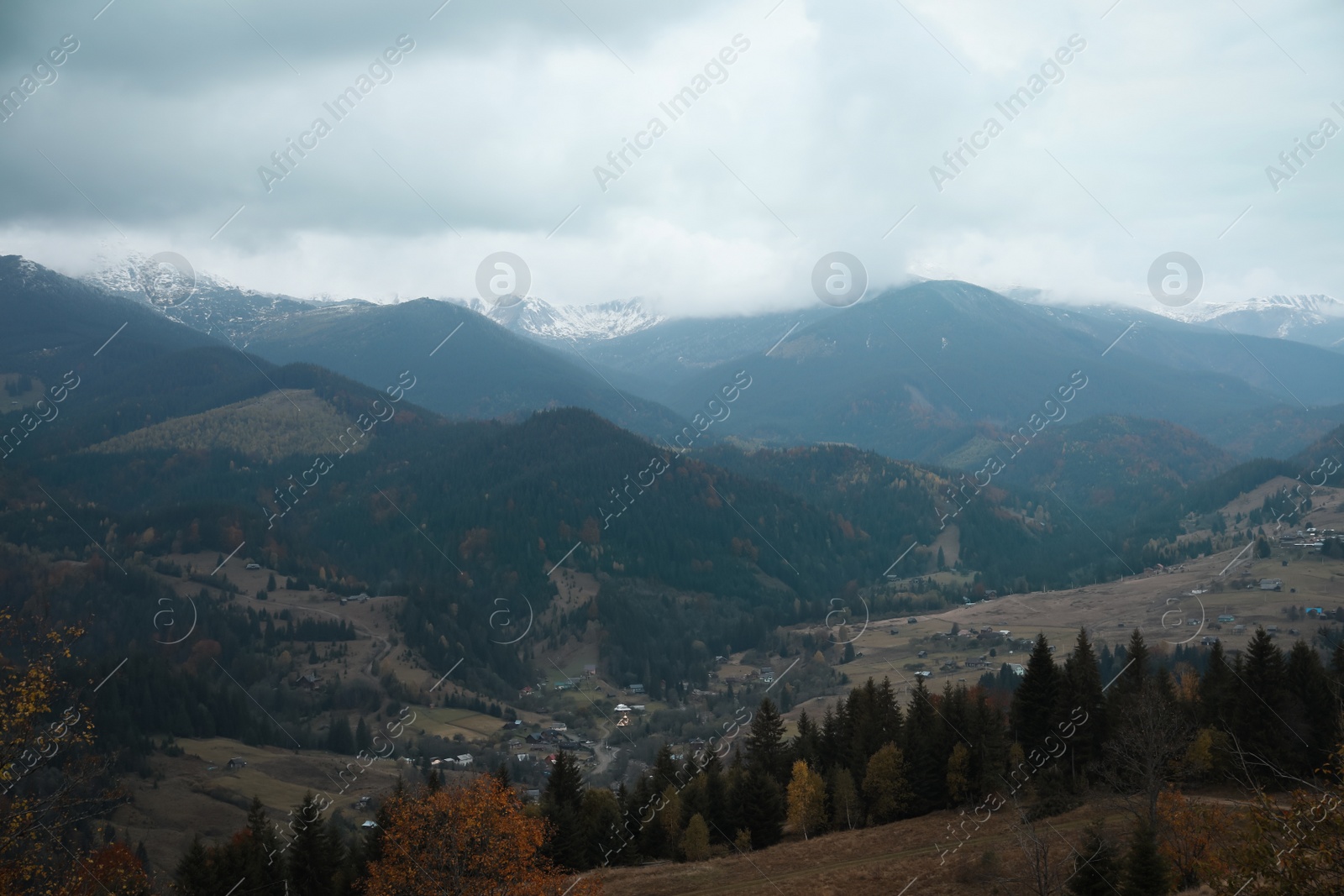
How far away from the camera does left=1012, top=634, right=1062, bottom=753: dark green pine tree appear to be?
205 feet

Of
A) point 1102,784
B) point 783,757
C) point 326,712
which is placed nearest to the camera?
point 1102,784

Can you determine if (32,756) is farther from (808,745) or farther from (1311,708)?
(1311,708)

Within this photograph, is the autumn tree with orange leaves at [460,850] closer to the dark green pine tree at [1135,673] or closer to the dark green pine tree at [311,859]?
the dark green pine tree at [311,859]

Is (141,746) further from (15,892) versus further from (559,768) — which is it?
(15,892)

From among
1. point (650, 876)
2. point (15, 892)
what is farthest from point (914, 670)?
point (15, 892)

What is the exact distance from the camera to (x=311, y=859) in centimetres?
5559

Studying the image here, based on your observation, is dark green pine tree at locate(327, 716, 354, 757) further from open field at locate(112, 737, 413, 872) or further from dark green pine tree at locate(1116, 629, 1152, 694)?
dark green pine tree at locate(1116, 629, 1152, 694)

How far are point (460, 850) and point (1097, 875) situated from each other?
25849 millimetres

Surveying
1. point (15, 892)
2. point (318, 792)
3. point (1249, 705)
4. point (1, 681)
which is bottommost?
point (318, 792)

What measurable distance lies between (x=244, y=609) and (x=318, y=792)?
92.0 meters

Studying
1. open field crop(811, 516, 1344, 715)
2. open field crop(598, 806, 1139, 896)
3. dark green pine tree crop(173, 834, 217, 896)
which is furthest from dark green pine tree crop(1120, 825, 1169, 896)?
open field crop(811, 516, 1344, 715)

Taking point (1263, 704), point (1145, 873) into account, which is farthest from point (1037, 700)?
point (1145, 873)

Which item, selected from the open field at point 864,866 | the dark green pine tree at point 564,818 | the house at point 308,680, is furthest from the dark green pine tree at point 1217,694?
the house at point 308,680

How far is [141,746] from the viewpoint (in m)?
126
